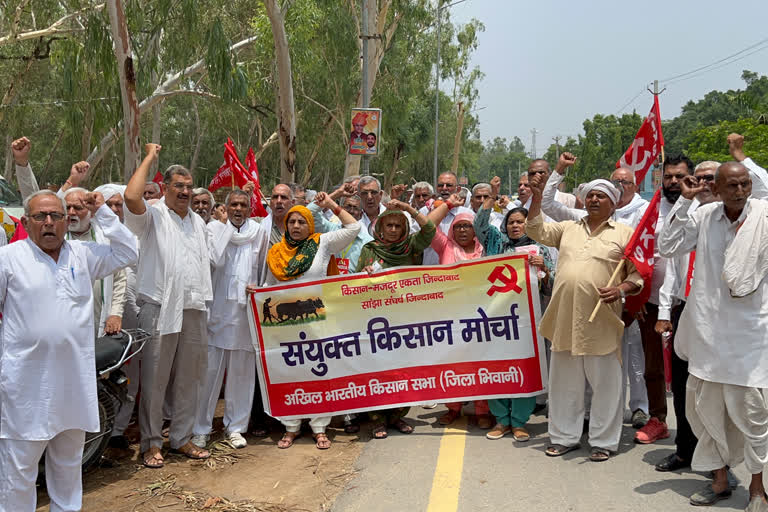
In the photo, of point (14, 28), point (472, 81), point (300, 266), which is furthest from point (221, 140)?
point (300, 266)

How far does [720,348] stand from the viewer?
4.30 meters

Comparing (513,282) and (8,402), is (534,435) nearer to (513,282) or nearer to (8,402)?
(513,282)

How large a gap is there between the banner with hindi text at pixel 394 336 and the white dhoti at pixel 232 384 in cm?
12

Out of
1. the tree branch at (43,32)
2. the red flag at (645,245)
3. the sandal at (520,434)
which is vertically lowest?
the sandal at (520,434)

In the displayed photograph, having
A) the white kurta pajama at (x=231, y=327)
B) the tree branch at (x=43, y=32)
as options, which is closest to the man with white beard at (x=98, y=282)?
the white kurta pajama at (x=231, y=327)

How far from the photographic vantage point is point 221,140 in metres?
45.1

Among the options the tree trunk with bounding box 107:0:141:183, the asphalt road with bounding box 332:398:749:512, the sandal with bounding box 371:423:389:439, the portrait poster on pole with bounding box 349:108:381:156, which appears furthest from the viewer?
the portrait poster on pole with bounding box 349:108:381:156

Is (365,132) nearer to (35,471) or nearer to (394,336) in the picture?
(394,336)

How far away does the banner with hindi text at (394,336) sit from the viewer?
19.1ft

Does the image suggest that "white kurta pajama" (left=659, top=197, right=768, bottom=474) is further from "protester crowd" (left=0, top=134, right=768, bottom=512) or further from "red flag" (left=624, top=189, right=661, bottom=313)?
"red flag" (left=624, top=189, right=661, bottom=313)

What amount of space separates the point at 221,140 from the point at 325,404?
135 feet

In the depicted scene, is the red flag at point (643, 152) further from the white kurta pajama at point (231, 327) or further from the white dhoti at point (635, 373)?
the white kurta pajama at point (231, 327)

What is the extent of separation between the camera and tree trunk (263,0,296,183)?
1458 centimetres

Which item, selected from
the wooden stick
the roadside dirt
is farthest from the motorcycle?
the wooden stick
